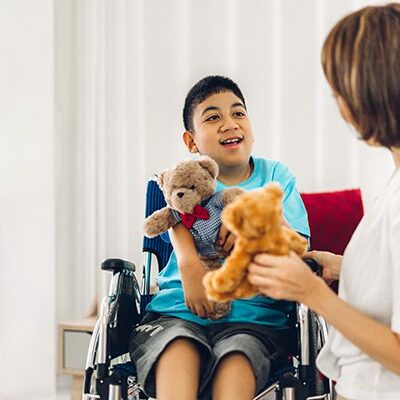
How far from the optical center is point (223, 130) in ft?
6.29

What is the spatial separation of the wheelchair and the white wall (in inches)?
52.7

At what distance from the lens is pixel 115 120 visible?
330cm

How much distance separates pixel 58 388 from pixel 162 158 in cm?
107

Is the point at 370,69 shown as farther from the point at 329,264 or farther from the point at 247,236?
the point at 329,264

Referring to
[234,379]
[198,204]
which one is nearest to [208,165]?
[198,204]

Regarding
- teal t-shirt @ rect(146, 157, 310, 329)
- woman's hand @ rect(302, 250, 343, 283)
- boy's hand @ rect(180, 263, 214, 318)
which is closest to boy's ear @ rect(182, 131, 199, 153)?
teal t-shirt @ rect(146, 157, 310, 329)

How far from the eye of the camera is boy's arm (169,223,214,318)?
66.4 inches

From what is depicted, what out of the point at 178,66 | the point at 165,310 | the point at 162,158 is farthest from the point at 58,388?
the point at 165,310

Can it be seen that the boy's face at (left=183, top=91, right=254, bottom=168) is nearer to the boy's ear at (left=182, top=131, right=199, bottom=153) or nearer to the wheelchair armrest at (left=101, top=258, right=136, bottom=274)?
the boy's ear at (left=182, top=131, right=199, bottom=153)

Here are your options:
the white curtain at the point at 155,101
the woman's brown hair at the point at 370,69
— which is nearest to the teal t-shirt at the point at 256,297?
the woman's brown hair at the point at 370,69

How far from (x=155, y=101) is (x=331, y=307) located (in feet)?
7.41

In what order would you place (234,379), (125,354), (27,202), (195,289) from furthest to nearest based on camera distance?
(27,202)
(125,354)
(195,289)
(234,379)

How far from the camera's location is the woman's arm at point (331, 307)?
1.08 metres

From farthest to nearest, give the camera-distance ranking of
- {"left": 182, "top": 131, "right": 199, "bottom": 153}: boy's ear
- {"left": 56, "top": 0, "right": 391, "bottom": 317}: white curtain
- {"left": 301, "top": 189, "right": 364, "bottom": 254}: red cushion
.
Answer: {"left": 56, "top": 0, "right": 391, "bottom": 317}: white curtain → {"left": 301, "top": 189, "right": 364, "bottom": 254}: red cushion → {"left": 182, "top": 131, "right": 199, "bottom": 153}: boy's ear
